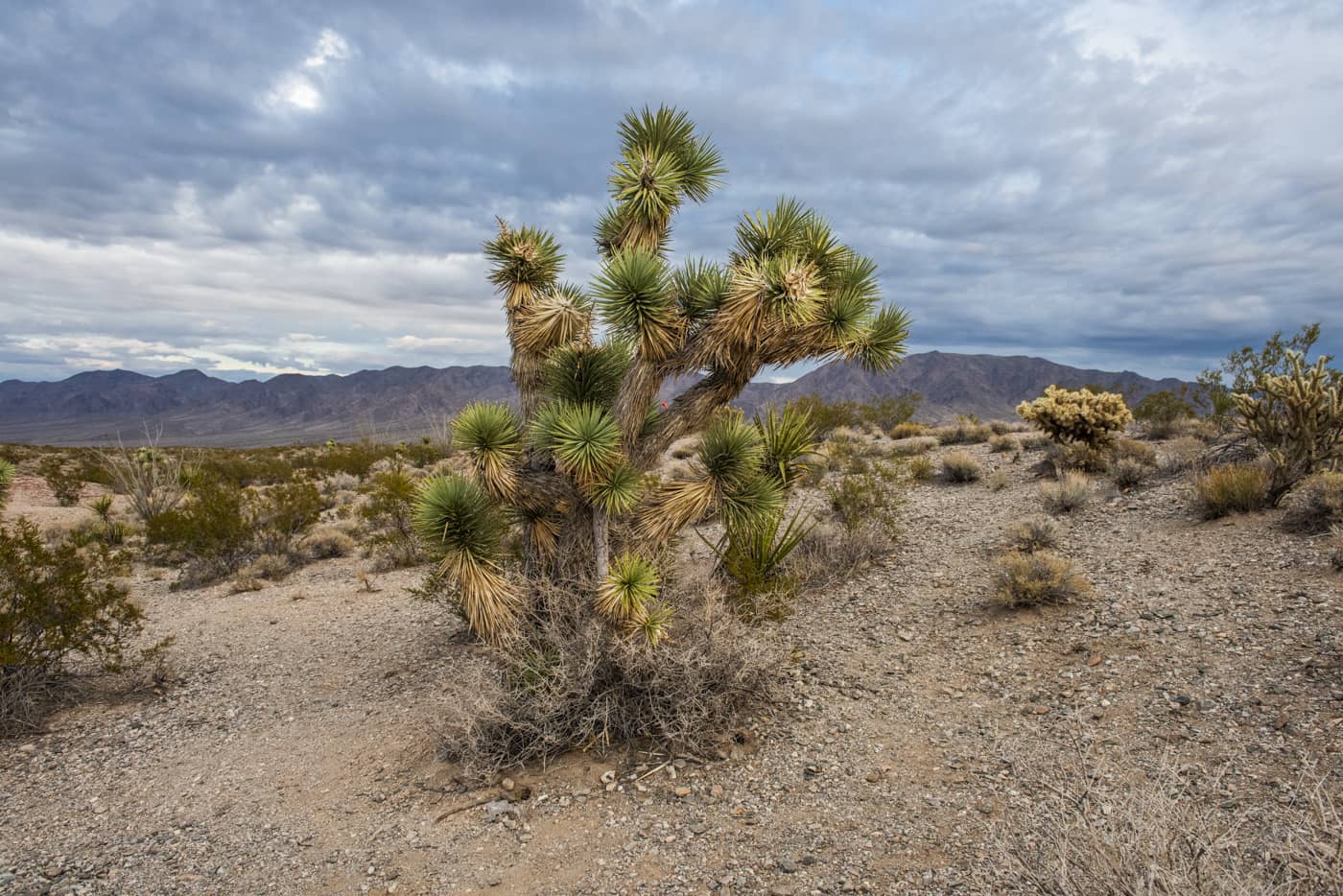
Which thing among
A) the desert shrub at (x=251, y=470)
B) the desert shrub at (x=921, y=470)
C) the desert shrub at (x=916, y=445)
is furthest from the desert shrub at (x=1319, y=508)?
the desert shrub at (x=251, y=470)

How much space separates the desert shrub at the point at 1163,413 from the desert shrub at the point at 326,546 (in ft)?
53.9

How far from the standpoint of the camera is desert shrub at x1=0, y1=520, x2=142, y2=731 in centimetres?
604

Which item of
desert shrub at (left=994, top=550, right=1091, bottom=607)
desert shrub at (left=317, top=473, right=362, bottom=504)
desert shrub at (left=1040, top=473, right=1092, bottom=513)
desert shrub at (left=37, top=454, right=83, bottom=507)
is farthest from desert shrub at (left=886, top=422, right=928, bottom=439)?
desert shrub at (left=37, top=454, right=83, bottom=507)

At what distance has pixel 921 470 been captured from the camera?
532 inches

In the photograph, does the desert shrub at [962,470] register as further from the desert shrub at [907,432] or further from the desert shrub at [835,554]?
the desert shrub at [907,432]

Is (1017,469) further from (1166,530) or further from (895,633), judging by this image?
(895,633)

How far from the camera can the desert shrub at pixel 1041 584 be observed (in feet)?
22.7

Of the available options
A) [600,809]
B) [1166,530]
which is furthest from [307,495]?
[1166,530]

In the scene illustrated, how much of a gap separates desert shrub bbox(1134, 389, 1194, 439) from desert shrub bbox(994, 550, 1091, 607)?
10.4 meters

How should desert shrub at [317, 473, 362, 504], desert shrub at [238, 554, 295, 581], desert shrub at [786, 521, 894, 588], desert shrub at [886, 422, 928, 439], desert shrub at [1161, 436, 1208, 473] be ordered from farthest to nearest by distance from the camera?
desert shrub at [886, 422, 928, 439] < desert shrub at [317, 473, 362, 504] < desert shrub at [238, 554, 295, 581] < desert shrub at [1161, 436, 1208, 473] < desert shrub at [786, 521, 894, 588]

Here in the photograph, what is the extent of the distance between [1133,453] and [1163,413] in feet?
18.5

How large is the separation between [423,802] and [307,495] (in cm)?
991

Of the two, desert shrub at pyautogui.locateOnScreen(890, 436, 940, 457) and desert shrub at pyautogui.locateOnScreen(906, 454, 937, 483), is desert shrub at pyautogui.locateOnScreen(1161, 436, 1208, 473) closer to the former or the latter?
desert shrub at pyautogui.locateOnScreen(906, 454, 937, 483)

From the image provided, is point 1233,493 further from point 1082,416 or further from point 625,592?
point 625,592
